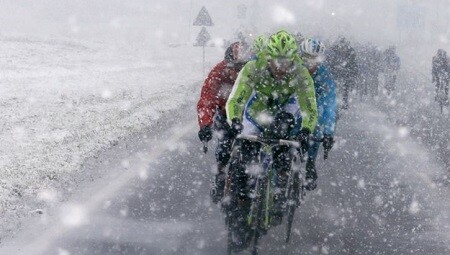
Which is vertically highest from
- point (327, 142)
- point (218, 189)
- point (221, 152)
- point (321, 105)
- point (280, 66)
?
point (280, 66)

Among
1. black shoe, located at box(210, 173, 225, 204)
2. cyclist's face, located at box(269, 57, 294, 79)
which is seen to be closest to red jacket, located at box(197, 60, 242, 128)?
black shoe, located at box(210, 173, 225, 204)

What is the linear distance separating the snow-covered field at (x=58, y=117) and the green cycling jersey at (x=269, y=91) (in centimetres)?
286

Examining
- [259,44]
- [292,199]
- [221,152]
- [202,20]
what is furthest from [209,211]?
[202,20]

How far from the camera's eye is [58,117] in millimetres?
15320

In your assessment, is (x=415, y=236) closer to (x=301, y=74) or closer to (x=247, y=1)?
(x=301, y=74)

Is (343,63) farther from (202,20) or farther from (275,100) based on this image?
(275,100)

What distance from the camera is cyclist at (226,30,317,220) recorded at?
246 inches

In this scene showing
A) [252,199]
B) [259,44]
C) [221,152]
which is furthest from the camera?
[259,44]

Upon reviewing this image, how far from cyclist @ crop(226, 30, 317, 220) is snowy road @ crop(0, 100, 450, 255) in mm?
932

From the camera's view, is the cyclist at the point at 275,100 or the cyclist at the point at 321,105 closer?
the cyclist at the point at 275,100

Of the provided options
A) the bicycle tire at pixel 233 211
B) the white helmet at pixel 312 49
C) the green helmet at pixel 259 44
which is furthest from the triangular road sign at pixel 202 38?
the bicycle tire at pixel 233 211

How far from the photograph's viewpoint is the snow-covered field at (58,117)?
8579 millimetres

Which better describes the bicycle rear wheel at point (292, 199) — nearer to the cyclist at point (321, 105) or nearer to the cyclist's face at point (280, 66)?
the cyclist at point (321, 105)

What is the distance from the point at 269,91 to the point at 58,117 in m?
9.83
